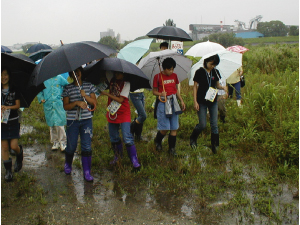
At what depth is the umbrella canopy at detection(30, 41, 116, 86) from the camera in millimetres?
3539

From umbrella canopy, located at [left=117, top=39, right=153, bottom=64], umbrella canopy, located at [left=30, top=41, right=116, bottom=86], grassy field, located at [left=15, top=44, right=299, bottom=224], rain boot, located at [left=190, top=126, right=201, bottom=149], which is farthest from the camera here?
rain boot, located at [left=190, top=126, right=201, bottom=149]

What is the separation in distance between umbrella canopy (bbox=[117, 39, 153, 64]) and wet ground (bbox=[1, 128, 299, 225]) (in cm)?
201

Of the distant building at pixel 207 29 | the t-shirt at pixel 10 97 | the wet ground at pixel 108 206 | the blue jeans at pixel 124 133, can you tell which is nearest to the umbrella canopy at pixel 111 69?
the blue jeans at pixel 124 133

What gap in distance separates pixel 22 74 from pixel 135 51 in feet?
6.23

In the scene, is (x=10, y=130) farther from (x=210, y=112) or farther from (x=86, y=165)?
(x=210, y=112)

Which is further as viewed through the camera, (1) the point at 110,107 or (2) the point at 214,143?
(2) the point at 214,143

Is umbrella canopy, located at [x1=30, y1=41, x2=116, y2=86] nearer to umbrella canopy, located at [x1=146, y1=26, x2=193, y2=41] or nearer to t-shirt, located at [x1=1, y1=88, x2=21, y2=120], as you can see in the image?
t-shirt, located at [x1=1, y1=88, x2=21, y2=120]

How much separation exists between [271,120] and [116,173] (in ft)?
10.3

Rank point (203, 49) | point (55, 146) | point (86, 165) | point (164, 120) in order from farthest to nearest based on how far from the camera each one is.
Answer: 1. point (203, 49)
2. point (55, 146)
3. point (164, 120)
4. point (86, 165)

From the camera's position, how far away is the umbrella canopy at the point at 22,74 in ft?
13.2

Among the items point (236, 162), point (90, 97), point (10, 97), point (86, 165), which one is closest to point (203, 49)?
point (236, 162)

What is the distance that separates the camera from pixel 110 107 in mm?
4551

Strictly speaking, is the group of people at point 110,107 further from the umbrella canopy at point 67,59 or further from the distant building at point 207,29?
the distant building at point 207,29

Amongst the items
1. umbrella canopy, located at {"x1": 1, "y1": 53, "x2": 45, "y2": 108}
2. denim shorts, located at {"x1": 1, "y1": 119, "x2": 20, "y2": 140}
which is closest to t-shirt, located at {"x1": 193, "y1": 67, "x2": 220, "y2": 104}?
umbrella canopy, located at {"x1": 1, "y1": 53, "x2": 45, "y2": 108}
